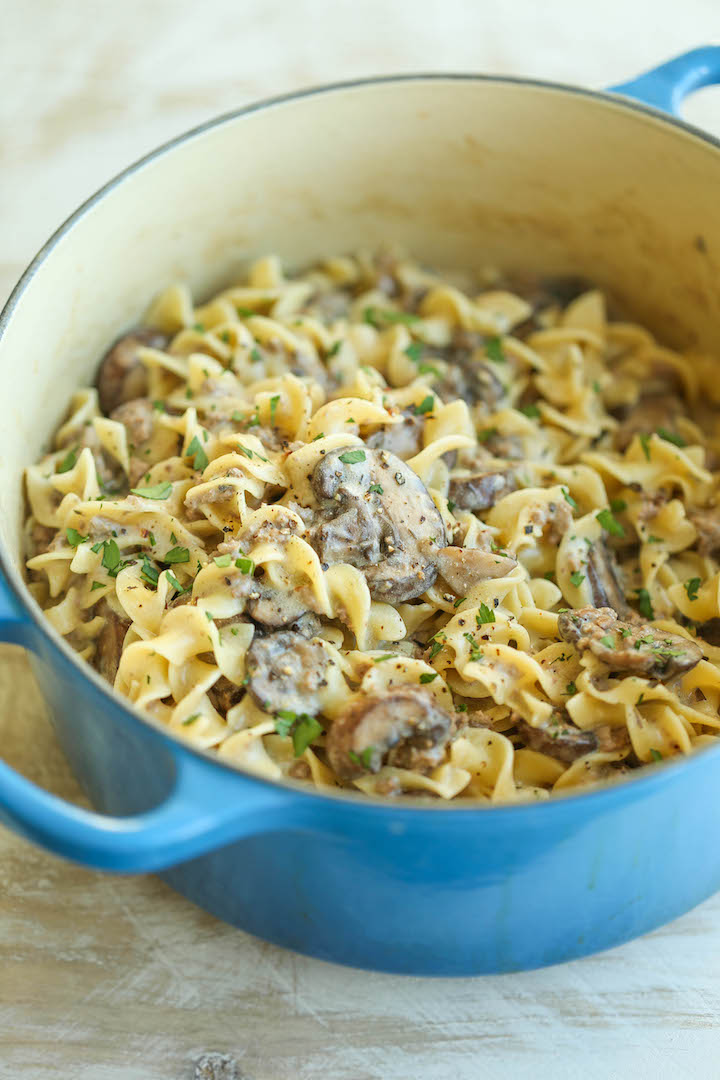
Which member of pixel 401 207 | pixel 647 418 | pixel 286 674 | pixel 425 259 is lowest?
Result: pixel 286 674

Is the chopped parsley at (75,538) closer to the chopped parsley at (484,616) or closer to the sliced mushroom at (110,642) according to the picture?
the sliced mushroom at (110,642)

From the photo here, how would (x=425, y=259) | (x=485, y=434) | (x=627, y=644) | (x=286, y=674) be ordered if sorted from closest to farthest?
(x=286, y=674)
(x=627, y=644)
(x=485, y=434)
(x=425, y=259)

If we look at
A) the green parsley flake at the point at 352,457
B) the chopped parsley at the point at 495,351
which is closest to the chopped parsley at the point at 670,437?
the chopped parsley at the point at 495,351

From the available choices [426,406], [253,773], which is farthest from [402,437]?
[253,773]

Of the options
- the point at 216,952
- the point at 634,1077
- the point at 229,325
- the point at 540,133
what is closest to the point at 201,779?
the point at 216,952

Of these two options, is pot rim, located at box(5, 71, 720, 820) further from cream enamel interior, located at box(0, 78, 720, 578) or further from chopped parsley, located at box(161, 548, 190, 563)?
chopped parsley, located at box(161, 548, 190, 563)

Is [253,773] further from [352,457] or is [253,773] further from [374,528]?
[352,457]

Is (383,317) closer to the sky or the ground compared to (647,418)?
closer to the sky
